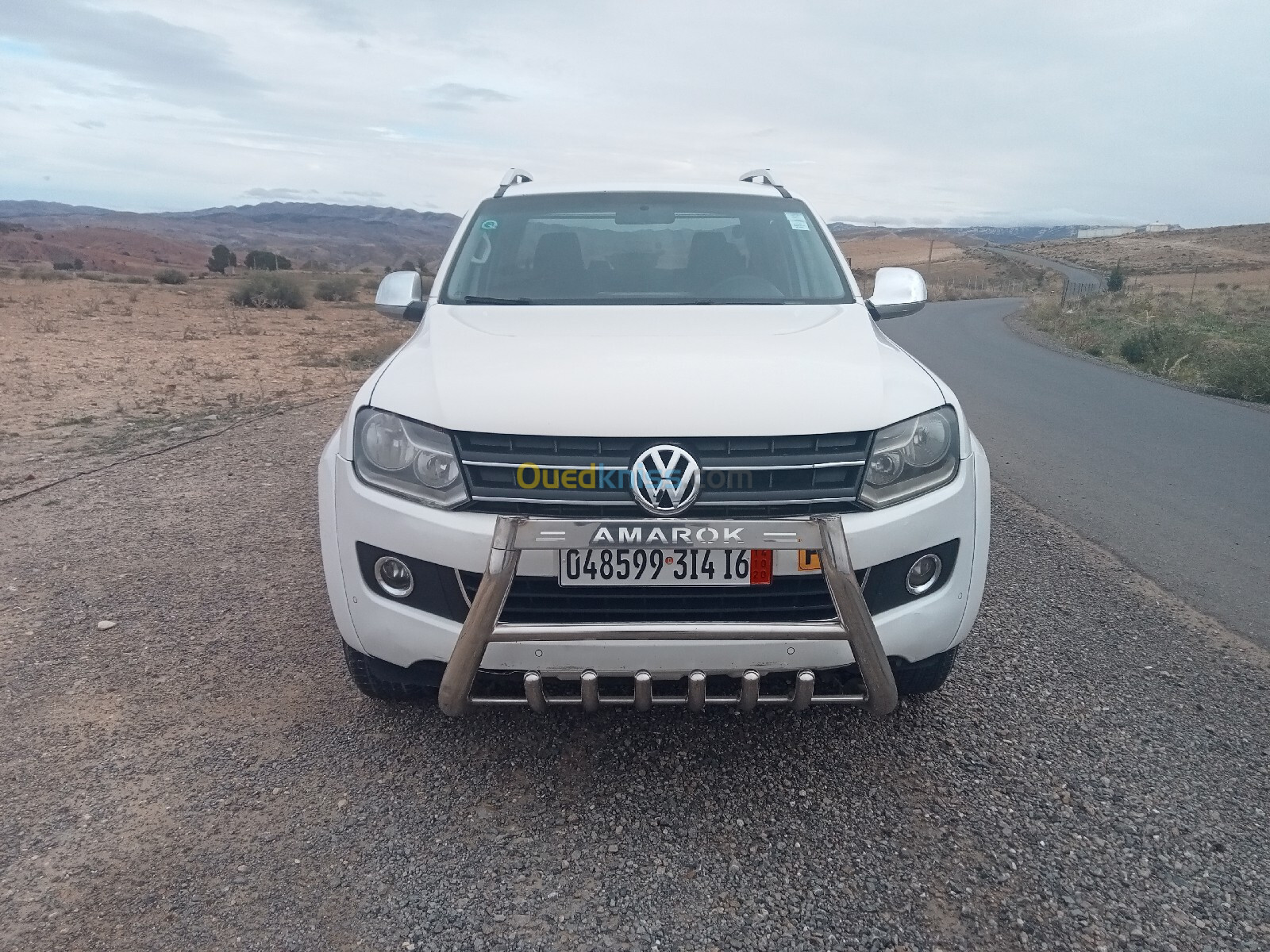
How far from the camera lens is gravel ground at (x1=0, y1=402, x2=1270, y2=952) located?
2.32 meters

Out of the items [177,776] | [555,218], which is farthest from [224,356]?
[177,776]

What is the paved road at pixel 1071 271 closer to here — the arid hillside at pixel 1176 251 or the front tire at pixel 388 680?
the arid hillside at pixel 1176 251

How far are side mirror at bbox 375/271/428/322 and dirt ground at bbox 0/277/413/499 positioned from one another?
348 centimetres

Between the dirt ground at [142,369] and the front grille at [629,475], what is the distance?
4870 millimetres

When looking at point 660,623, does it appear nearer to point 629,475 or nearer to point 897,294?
point 629,475

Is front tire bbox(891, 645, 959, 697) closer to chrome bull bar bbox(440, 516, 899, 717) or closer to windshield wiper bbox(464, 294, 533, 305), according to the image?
chrome bull bar bbox(440, 516, 899, 717)

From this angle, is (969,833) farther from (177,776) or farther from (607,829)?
(177,776)

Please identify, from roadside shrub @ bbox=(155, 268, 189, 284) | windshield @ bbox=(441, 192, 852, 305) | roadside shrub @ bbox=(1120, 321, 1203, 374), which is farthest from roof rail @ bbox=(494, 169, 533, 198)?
roadside shrub @ bbox=(155, 268, 189, 284)

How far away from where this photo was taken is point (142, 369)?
37.9ft

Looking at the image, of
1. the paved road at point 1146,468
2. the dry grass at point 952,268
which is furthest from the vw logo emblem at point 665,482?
the dry grass at point 952,268

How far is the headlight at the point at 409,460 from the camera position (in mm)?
2609

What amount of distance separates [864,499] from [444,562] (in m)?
1.13

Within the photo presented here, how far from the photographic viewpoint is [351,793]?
9.30 ft

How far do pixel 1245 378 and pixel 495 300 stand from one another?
36.3 feet
